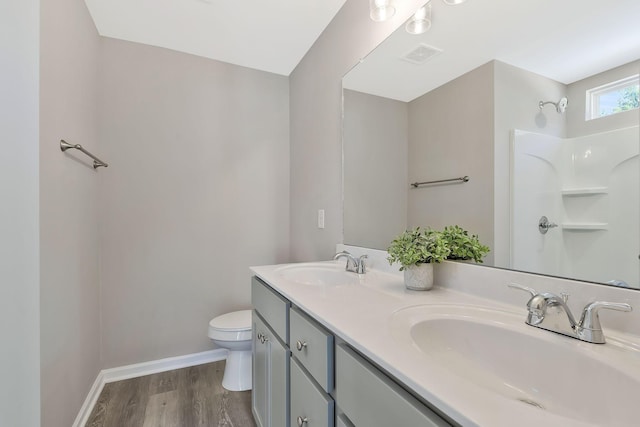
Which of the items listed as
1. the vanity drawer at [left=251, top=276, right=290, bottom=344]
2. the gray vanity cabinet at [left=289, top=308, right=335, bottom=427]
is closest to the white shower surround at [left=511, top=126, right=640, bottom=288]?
the gray vanity cabinet at [left=289, top=308, right=335, bottom=427]

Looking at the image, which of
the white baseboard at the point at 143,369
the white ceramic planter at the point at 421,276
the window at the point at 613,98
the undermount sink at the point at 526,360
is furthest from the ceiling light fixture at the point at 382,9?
the white baseboard at the point at 143,369

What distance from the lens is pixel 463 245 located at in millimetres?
1062

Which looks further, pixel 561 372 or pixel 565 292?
pixel 565 292

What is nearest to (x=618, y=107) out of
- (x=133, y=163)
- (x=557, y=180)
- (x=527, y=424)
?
(x=557, y=180)

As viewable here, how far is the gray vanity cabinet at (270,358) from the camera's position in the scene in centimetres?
108

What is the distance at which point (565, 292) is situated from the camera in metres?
0.75

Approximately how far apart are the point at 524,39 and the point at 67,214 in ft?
6.70

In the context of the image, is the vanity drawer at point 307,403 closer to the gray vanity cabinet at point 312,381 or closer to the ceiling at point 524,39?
the gray vanity cabinet at point 312,381

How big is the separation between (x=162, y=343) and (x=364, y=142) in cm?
205

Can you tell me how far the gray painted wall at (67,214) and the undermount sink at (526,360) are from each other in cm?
146

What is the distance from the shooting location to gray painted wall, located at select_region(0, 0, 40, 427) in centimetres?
94

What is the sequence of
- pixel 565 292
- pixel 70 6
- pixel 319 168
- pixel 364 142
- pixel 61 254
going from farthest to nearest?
1. pixel 319 168
2. pixel 364 142
3. pixel 70 6
4. pixel 61 254
5. pixel 565 292

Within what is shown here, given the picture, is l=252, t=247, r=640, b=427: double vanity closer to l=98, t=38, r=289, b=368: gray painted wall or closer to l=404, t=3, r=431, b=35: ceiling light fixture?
l=404, t=3, r=431, b=35: ceiling light fixture

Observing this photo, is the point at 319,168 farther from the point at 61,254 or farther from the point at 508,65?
the point at 61,254
